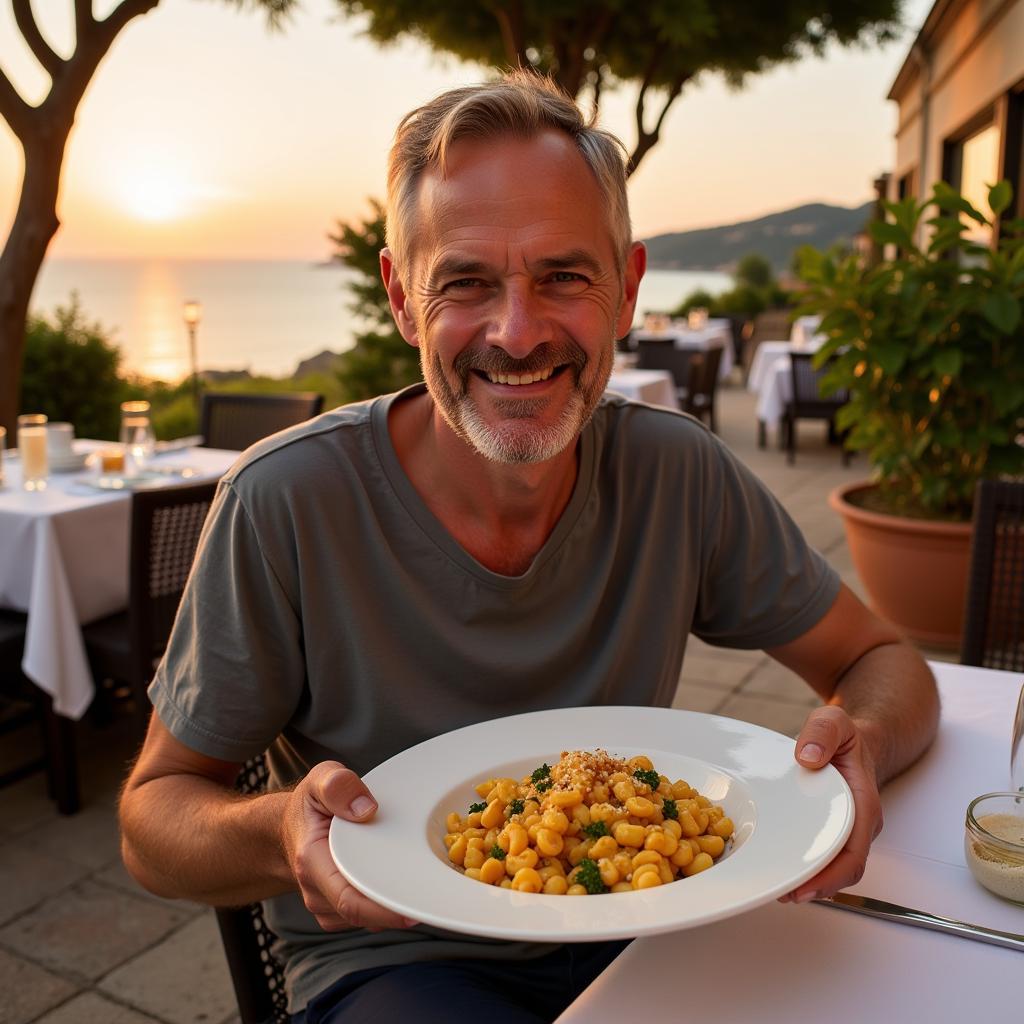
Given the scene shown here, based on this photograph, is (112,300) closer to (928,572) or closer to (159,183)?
(159,183)

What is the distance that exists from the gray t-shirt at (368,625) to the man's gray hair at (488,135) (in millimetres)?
287

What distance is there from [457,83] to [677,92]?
13100 mm

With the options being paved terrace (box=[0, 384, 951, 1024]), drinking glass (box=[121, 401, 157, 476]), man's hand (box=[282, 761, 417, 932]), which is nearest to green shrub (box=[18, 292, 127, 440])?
drinking glass (box=[121, 401, 157, 476])

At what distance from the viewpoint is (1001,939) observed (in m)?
0.86

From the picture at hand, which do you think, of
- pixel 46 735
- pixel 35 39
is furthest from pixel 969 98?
pixel 46 735

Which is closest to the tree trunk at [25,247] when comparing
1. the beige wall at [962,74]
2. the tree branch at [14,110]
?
the tree branch at [14,110]

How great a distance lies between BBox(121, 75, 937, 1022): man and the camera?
3.90ft

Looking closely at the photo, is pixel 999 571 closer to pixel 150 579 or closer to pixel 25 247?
pixel 150 579

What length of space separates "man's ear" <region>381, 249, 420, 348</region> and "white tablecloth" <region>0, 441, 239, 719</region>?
76.1 inches

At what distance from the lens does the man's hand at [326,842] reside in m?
0.84

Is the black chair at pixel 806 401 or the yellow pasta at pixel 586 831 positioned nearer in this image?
the yellow pasta at pixel 586 831

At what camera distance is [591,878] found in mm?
825

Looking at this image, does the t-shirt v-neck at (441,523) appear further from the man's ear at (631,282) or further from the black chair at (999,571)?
the black chair at (999,571)

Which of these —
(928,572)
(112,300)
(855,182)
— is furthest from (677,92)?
(112,300)
